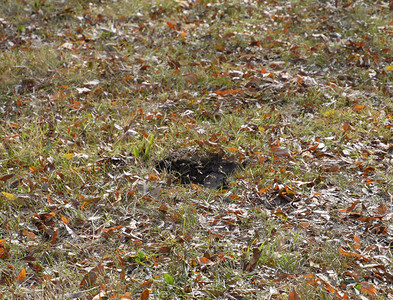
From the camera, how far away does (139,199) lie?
327 cm

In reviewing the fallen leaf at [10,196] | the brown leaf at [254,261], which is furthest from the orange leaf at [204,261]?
the fallen leaf at [10,196]

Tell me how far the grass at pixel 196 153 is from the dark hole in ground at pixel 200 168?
0.25ft

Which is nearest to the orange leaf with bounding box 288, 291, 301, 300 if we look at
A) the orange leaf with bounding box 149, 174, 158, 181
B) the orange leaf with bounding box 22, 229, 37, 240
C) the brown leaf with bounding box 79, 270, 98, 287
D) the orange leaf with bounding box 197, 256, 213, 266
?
the orange leaf with bounding box 197, 256, 213, 266

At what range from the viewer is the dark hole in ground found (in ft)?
11.8

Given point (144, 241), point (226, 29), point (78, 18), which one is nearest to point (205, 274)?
point (144, 241)

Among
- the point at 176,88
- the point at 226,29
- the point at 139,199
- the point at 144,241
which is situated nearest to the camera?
the point at 144,241

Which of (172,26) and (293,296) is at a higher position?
(172,26)

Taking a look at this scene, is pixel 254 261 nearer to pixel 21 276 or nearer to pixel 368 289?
pixel 368 289

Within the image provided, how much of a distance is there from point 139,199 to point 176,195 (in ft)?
1.07

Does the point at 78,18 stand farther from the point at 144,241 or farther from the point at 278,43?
the point at 144,241

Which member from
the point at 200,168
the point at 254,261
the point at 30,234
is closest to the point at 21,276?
the point at 30,234

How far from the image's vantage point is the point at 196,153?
3.79 m

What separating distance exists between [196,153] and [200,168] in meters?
0.18

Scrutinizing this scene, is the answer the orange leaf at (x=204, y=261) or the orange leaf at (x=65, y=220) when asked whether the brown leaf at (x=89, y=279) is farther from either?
the orange leaf at (x=204, y=261)
